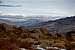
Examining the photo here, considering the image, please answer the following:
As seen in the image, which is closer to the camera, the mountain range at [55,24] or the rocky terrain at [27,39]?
the rocky terrain at [27,39]

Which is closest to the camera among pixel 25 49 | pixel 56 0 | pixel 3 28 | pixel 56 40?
pixel 25 49

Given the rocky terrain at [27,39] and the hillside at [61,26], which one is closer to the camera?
the rocky terrain at [27,39]

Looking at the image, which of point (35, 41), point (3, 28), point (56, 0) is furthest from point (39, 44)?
point (56, 0)

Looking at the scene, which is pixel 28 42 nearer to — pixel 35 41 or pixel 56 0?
pixel 35 41

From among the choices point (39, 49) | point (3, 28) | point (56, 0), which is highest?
point (56, 0)

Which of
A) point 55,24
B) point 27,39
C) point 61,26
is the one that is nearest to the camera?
point 27,39

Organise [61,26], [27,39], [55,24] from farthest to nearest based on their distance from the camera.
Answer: [55,24]
[61,26]
[27,39]

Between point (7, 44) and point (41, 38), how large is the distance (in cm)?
62

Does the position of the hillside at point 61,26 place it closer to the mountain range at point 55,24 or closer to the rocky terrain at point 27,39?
the mountain range at point 55,24

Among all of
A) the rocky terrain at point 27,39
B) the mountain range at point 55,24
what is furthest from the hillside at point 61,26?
the rocky terrain at point 27,39

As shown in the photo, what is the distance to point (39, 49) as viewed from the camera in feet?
8.49

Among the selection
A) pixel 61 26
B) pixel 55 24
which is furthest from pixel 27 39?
pixel 55 24

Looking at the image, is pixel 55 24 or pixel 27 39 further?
pixel 55 24

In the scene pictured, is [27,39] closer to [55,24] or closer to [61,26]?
[61,26]
